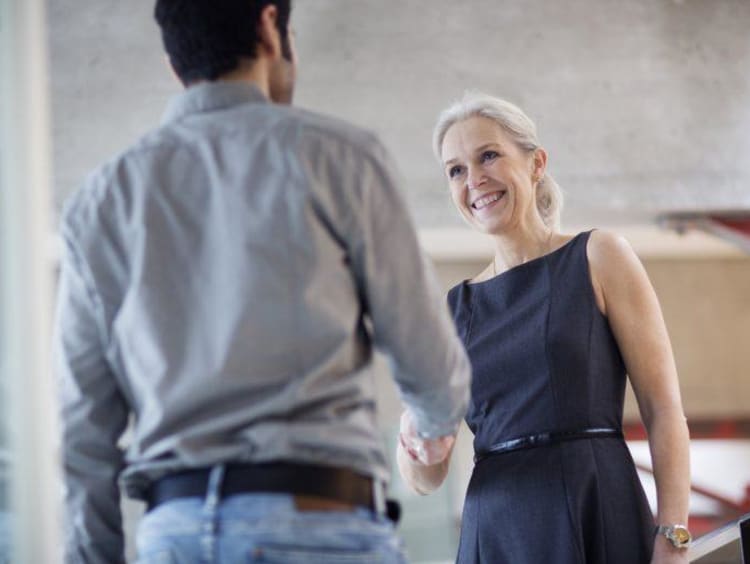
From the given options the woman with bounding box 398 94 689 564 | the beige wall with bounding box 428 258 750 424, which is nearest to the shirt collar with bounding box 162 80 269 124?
the woman with bounding box 398 94 689 564

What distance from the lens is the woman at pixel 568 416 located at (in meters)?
2.08

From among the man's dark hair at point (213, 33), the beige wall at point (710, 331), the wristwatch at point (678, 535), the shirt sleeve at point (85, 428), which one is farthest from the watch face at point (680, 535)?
the beige wall at point (710, 331)

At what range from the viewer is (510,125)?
2.43 meters

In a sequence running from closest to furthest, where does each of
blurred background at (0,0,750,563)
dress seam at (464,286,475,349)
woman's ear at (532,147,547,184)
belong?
dress seam at (464,286,475,349)
woman's ear at (532,147,547,184)
blurred background at (0,0,750,563)

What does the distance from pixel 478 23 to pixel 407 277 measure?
424 centimetres

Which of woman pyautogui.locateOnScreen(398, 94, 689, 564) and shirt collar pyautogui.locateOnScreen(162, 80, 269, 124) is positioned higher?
Result: shirt collar pyautogui.locateOnScreen(162, 80, 269, 124)

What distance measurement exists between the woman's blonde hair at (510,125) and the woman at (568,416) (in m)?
0.13

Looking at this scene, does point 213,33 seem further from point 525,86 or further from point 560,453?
point 525,86

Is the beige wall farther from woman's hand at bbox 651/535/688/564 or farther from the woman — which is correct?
woman's hand at bbox 651/535/688/564

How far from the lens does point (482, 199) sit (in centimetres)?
239

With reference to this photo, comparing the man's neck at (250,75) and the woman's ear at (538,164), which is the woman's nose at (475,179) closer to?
the woman's ear at (538,164)

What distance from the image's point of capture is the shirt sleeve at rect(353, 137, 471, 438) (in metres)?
1.43

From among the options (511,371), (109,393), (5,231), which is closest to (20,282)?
(5,231)

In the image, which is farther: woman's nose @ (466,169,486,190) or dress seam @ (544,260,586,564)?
woman's nose @ (466,169,486,190)
